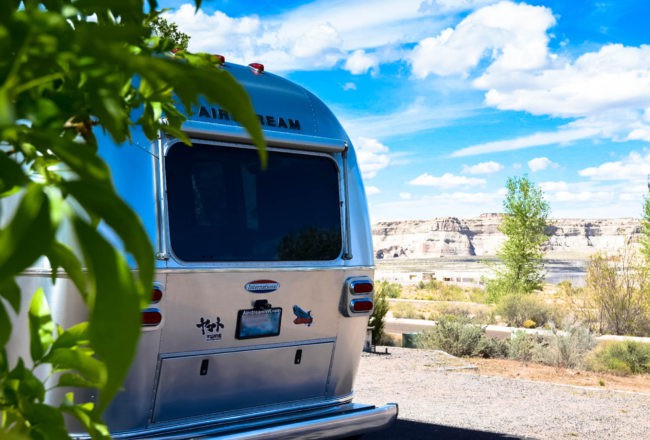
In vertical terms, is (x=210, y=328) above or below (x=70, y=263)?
below

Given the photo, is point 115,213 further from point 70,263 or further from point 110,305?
point 70,263

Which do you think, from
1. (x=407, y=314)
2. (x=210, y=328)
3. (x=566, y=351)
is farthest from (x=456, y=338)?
(x=407, y=314)

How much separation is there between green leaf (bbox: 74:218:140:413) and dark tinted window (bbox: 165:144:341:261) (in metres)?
4.33

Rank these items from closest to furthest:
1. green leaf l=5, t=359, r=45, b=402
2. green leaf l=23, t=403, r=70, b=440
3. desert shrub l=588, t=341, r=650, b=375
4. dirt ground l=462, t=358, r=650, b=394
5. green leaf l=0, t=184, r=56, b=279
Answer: green leaf l=0, t=184, r=56, b=279 < green leaf l=23, t=403, r=70, b=440 < green leaf l=5, t=359, r=45, b=402 < dirt ground l=462, t=358, r=650, b=394 < desert shrub l=588, t=341, r=650, b=375

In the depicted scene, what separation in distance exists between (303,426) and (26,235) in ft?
15.5

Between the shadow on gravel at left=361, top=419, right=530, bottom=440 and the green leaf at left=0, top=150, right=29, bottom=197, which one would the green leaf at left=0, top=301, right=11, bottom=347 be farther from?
the shadow on gravel at left=361, top=419, right=530, bottom=440

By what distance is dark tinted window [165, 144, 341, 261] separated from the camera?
512 centimetres

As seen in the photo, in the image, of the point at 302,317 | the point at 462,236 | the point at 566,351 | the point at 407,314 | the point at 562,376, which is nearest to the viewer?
the point at 302,317

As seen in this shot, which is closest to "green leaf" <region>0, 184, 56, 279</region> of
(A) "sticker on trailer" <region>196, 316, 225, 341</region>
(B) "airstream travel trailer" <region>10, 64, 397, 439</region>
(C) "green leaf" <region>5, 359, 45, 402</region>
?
(C) "green leaf" <region>5, 359, 45, 402</region>

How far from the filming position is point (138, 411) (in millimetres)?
4922

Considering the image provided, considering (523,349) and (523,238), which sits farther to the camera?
(523,238)

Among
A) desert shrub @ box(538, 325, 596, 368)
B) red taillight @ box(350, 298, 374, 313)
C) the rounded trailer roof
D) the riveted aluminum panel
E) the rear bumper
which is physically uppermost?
the rounded trailer roof

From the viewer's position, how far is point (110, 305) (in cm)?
72

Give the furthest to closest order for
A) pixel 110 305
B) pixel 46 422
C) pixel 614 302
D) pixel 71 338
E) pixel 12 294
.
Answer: pixel 614 302 < pixel 71 338 < pixel 46 422 < pixel 12 294 < pixel 110 305
